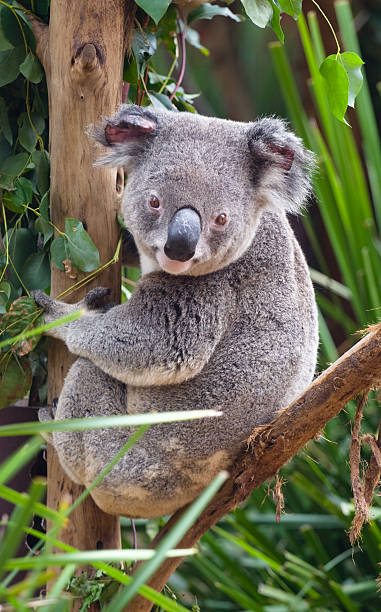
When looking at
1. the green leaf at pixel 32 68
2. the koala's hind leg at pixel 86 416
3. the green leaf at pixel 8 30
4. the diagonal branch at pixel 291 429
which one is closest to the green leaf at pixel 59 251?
the koala's hind leg at pixel 86 416

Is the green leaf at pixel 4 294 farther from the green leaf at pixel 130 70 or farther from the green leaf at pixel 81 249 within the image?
the green leaf at pixel 130 70

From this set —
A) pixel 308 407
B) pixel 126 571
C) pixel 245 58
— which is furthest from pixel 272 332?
pixel 245 58

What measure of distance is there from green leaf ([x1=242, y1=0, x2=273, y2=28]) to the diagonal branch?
1.10 m

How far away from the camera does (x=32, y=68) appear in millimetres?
2412

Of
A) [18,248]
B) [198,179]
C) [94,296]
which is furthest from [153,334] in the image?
[18,248]

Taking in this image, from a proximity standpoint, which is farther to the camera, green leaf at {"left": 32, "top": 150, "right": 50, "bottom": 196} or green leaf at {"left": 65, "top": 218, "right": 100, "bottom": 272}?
green leaf at {"left": 32, "top": 150, "right": 50, "bottom": 196}

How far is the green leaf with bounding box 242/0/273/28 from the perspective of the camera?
90.2 inches

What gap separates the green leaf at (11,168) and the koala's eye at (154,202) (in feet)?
1.92

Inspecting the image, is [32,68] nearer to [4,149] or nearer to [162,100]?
[4,149]

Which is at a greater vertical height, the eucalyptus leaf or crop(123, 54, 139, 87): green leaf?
crop(123, 54, 139, 87): green leaf

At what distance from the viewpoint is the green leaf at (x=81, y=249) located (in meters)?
2.25

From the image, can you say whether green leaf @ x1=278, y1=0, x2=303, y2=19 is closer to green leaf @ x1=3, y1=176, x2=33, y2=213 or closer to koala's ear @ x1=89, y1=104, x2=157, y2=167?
koala's ear @ x1=89, y1=104, x2=157, y2=167

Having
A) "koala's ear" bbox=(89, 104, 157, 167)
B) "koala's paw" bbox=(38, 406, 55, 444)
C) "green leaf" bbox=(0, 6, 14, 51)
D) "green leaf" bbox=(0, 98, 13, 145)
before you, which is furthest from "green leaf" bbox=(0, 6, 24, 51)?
"koala's paw" bbox=(38, 406, 55, 444)

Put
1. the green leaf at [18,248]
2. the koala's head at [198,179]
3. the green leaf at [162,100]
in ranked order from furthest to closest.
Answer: the green leaf at [162,100] → the green leaf at [18,248] → the koala's head at [198,179]
